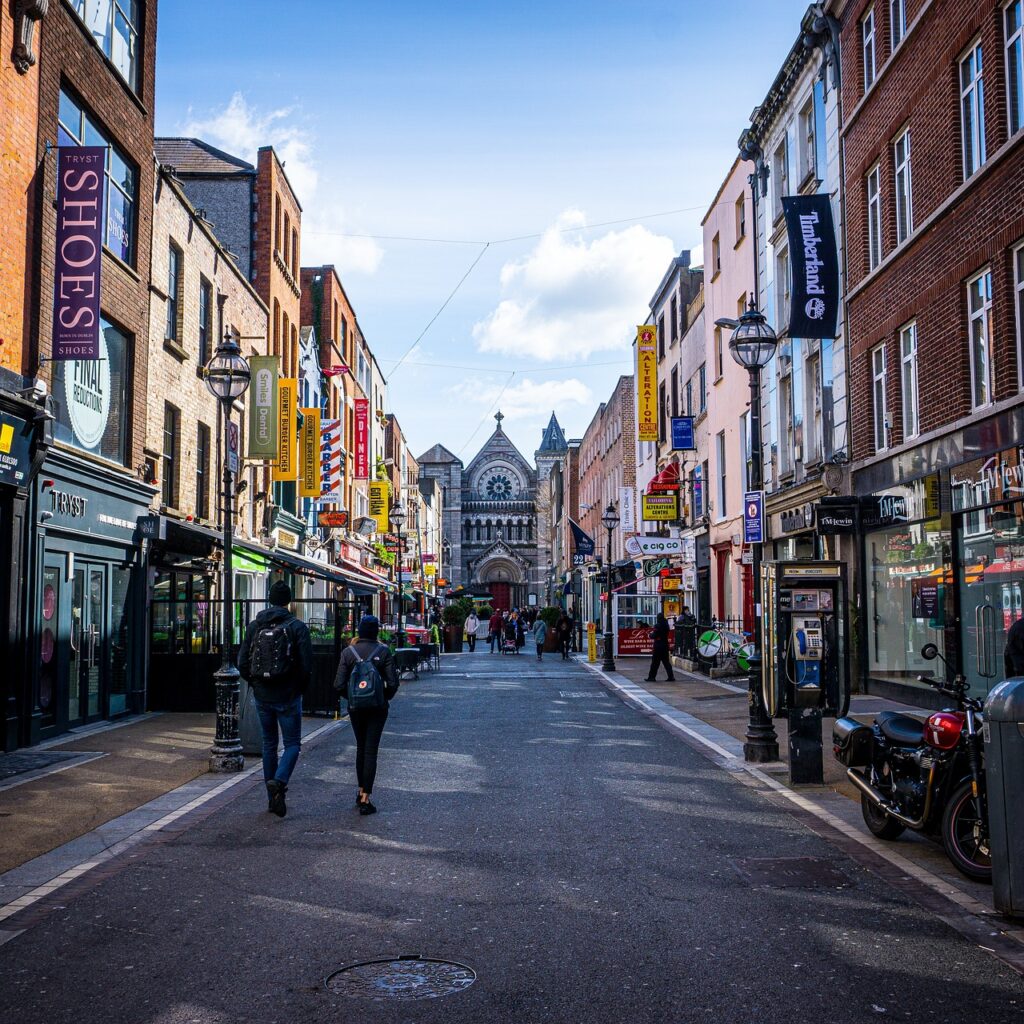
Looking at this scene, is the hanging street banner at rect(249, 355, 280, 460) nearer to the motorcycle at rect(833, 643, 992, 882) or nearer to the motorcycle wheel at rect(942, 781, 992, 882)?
the motorcycle at rect(833, 643, 992, 882)

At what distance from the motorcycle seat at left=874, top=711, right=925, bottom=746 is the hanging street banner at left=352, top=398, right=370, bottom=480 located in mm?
39200

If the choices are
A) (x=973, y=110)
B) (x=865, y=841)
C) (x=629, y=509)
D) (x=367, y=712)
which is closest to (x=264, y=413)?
(x=973, y=110)

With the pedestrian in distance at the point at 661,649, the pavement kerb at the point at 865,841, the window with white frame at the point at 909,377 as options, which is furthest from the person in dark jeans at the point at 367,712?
the pedestrian in distance at the point at 661,649

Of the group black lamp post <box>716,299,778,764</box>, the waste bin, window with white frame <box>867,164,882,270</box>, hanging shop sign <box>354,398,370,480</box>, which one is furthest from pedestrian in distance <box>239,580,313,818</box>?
hanging shop sign <box>354,398,370,480</box>

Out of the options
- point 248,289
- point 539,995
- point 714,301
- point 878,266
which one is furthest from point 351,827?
point 714,301

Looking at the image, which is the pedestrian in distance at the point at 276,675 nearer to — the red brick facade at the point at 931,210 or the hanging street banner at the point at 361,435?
the red brick facade at the point at 931,210

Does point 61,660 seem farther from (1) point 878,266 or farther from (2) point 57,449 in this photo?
(1) point 878,266

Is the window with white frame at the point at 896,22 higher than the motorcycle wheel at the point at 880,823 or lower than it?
higher

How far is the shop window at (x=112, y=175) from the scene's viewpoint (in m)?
15.4

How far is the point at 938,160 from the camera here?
1647 centimetres

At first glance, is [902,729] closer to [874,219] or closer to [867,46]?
[874,219]

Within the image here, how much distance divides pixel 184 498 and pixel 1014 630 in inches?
648

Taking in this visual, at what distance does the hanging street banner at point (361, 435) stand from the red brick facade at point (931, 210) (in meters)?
28.9

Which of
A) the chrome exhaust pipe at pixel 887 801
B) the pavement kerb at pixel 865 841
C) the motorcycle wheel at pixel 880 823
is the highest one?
the chrome exhaust pipe at pixel 887 801
